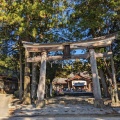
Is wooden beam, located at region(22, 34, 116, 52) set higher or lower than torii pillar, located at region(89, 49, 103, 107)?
higher

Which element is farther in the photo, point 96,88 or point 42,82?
point 42,82

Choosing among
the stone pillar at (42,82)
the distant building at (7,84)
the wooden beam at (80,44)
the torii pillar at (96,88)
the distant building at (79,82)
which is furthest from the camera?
the distant building at (79,82)

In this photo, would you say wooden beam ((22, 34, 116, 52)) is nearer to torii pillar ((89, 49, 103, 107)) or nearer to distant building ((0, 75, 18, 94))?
torii pillar ((89, 49, 103, 107))

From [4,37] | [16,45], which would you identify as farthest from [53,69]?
[4,37]

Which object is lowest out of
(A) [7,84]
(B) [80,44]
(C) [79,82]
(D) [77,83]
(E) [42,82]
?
(E) [42,82]

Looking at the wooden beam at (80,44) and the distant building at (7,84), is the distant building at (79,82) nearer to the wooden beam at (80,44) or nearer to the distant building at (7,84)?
the distant building at (7,84)

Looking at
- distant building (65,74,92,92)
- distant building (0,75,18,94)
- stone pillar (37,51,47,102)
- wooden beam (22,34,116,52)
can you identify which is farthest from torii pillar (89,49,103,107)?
distant building (65,74,92,92)

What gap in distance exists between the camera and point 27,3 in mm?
17359

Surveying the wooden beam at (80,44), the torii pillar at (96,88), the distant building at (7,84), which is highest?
the wooden beam at (80,44)

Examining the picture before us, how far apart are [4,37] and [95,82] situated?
9856mm

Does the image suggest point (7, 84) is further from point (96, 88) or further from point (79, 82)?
point (96, 88)

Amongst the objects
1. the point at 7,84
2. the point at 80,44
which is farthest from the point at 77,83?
the point at 80,44

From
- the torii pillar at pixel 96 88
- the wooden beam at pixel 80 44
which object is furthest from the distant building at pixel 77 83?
the torii pillar at pixel 96 88

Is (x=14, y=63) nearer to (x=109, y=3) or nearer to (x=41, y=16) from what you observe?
(x=41, y=16)
